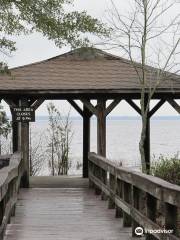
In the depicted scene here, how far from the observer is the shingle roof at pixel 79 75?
13734 millimetres

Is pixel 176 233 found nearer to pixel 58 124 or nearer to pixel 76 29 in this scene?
pixel 76 29

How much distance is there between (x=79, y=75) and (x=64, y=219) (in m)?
6.52

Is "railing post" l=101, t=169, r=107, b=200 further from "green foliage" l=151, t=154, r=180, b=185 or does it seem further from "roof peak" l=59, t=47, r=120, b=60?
"roof peak" l=59, t=47, r=120, b=60

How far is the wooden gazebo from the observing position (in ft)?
44.4

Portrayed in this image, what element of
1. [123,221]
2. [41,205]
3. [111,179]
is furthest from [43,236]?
[41,205]

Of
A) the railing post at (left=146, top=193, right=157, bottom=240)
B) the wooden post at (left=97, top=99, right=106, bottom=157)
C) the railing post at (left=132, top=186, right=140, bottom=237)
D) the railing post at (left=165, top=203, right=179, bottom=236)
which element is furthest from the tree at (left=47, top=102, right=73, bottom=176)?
the railing post at (left=165, top=203, right=179, bottom=236)

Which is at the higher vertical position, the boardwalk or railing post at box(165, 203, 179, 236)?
railing post at box(165, 203, 179, 236)

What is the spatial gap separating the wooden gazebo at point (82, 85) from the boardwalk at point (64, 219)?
98.7 inches

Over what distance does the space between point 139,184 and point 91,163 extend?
707 centimetres

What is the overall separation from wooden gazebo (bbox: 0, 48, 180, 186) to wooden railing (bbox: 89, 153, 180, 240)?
355 centimetres

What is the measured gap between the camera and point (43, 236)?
24.6 feet

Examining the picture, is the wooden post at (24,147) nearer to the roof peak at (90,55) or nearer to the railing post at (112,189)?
the roof peak at (90,55)

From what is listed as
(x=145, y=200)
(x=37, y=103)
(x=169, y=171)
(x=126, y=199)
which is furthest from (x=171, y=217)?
(x=37, y=103)

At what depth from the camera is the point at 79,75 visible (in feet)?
48.9
